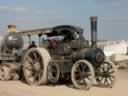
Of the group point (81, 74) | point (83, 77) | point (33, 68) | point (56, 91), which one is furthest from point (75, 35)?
point (56, 91)

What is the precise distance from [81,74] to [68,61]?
1.18 m

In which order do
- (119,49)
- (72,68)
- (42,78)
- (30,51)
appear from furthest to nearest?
(119,49) → (30,51) → (42,78) → (72,68)

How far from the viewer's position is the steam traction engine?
1678 centimetres

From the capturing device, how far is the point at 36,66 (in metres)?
18.5

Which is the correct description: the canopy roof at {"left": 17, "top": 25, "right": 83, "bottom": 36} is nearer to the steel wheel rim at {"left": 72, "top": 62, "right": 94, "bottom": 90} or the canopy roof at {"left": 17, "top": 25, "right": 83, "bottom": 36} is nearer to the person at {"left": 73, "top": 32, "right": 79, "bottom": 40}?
the person at {"left": 73, "top": 32, "right": 79, "bottom": 40}

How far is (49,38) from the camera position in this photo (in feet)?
63.9

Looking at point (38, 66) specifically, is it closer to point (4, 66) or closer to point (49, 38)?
point (49, 38)

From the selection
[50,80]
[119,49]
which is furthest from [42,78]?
[119,49]

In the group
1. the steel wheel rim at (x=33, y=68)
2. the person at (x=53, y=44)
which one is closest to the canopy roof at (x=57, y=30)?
the person at (x=53, y=44)

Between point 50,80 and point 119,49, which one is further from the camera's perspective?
point 119,49

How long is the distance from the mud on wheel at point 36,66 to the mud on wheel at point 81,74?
1.73 meters

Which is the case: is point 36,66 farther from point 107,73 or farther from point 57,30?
point 107,73

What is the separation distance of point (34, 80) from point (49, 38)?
7.67 feet

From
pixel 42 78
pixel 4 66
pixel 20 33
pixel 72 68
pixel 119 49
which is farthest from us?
pixel 119 49
